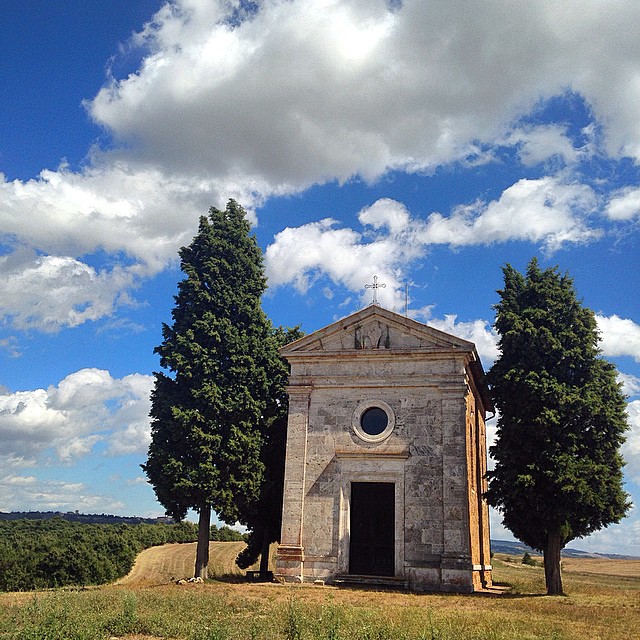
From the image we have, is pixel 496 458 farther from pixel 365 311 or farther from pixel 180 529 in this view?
pixel 180 529

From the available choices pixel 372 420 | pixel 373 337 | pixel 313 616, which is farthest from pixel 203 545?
pixel 313 616

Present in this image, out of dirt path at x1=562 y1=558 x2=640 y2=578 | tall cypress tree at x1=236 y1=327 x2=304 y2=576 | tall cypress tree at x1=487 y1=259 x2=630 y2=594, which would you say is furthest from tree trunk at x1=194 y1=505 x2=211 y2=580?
dirt path at x1=562 y1=558 x2=640 y2=578

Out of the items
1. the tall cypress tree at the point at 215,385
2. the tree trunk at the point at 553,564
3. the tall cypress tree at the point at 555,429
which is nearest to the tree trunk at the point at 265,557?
the tall cypress tree at the point at 215,385

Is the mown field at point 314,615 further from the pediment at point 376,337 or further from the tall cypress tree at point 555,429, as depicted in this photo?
the pediment at point 376,337

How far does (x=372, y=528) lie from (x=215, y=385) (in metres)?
7.45

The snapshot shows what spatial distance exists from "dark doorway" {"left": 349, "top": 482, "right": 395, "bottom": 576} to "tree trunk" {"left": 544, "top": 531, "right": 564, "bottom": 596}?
4767mm

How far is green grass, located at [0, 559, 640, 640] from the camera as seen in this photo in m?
10.1

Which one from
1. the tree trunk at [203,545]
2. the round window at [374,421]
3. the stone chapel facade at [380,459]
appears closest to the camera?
the stone chapel facade at [380,459]

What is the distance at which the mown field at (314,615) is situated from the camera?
10.1 meters

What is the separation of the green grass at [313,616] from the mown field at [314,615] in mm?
20

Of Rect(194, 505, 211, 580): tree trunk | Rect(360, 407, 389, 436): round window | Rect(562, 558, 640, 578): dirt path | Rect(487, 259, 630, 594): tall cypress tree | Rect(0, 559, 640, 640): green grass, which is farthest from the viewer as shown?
Rect(562, 558, 640, 578): dirt path

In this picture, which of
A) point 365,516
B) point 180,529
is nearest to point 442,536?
point 365,516

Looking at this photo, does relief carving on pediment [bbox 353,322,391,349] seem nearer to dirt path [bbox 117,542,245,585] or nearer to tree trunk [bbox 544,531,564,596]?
tree trunk [bbox 544,531,564,596]

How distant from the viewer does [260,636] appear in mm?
10094
